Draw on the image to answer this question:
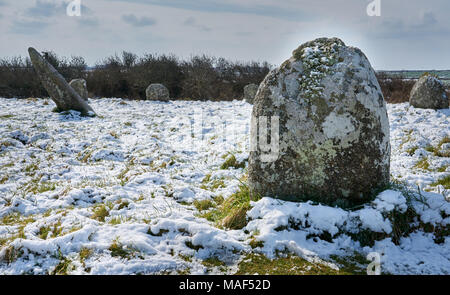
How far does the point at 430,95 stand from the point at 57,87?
43.8ft

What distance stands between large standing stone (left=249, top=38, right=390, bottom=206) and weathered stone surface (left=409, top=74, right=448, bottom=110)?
342 inches

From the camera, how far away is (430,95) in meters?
10.6

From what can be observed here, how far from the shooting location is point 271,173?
12.2ft

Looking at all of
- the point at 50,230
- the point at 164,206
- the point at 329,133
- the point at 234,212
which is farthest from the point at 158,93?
the point at 329,133

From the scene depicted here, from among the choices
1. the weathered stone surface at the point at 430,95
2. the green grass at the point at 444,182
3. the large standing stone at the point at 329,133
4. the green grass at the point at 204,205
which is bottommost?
the green grass at the point at 204,205

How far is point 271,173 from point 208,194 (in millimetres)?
1422

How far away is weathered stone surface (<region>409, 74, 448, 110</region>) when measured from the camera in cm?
1051

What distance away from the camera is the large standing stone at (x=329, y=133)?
3469mm

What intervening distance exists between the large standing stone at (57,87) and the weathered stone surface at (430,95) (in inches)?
474

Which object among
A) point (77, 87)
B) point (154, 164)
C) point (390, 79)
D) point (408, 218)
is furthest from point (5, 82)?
point (390, 79)

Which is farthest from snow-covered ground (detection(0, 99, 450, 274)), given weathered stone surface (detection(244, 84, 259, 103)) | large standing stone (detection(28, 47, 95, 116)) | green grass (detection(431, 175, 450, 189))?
weathered stone surface (detection(244, 84, 259, 103))

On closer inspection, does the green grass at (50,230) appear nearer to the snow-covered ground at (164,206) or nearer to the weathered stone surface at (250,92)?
the snow-covered ground at (164,206)

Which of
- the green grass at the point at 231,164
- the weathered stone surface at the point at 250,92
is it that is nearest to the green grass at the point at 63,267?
the green grass at the point at 231,164

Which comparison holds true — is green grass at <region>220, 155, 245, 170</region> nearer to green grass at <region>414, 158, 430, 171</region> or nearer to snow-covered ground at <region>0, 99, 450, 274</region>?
snow-covered ground at <region>0, 99, 450, 274</region>
